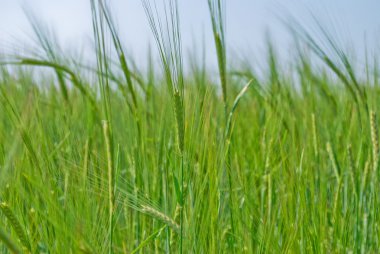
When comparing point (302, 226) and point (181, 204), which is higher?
point (181, 204)

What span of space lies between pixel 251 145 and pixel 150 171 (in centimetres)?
42

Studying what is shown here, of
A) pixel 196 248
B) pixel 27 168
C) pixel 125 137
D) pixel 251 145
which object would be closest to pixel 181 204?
pixel 196 248

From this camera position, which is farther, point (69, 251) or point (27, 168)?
point (27, 168)

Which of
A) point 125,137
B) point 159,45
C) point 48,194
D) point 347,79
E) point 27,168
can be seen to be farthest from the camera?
point 347,79

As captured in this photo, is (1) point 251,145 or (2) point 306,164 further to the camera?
(1) point 251,145

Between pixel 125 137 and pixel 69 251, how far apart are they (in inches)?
25.0

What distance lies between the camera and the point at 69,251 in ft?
2.53

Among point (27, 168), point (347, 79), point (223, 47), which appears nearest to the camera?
point (27, 168)

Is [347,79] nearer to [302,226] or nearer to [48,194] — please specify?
[302,226]

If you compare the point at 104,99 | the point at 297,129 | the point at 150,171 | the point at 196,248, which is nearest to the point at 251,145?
the point at 297,129

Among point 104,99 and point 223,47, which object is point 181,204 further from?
point 223,47

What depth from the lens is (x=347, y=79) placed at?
1545 mm

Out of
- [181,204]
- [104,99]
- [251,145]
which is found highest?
[104,99]

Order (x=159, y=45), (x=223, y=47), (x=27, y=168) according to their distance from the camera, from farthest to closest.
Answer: (x=223, y=47), (x=27, y=168), (x=159, y=45)
